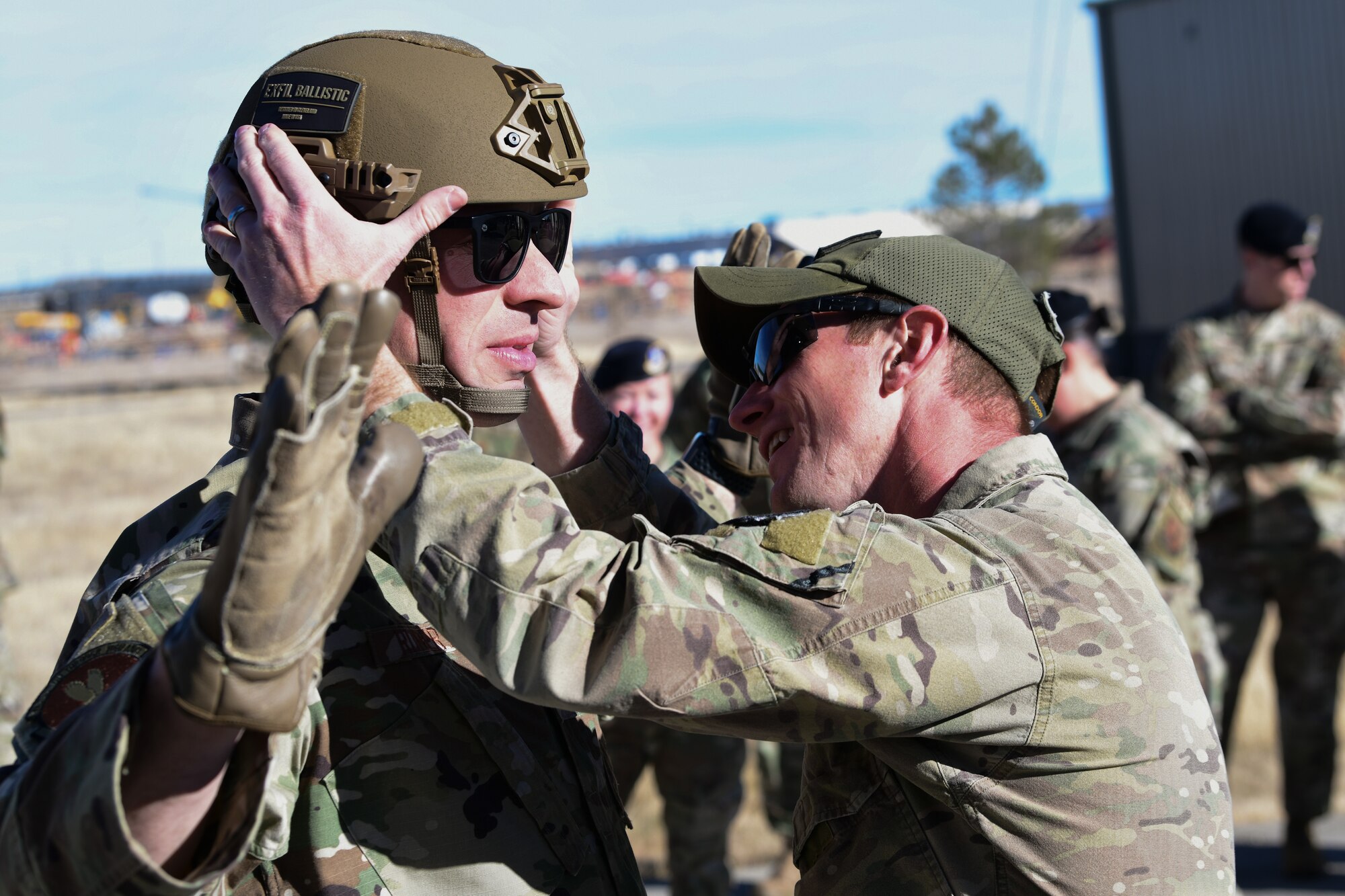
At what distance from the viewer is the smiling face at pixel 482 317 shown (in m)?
2.20

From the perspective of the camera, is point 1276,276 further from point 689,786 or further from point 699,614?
point 699,614

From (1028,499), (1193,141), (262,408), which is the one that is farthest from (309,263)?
(1193,141)

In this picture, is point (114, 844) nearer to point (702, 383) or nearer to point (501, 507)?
point (501, 507)

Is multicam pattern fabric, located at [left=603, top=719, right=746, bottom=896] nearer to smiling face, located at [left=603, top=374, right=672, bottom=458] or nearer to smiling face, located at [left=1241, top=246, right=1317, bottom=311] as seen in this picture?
smiling face, located at [left=603, top=374, right=672, bottom=458]

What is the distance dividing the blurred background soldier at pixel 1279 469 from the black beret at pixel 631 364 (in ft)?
10.4

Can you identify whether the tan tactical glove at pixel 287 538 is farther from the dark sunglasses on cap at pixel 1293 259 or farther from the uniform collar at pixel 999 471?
the dark sunglasses on cap at pixel 1293 259

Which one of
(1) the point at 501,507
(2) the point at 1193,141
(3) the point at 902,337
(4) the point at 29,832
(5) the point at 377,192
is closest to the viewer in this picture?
(4) the point at 29,832

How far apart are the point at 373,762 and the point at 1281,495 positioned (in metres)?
6.28

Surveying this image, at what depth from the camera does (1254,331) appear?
727 cm

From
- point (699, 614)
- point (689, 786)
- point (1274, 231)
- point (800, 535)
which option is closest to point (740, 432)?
point (800, 535)

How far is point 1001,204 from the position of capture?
37.7 metres

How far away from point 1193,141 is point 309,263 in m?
15.3

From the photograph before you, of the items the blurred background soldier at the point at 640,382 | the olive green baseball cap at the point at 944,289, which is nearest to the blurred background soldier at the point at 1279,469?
the blurred background soldier at the point at 640,382

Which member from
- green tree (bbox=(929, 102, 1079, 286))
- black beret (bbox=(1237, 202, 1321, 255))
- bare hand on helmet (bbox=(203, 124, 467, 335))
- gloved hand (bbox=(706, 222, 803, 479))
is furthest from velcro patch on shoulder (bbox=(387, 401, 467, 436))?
green tree (bbox=(929, 102, 1079, 286))
